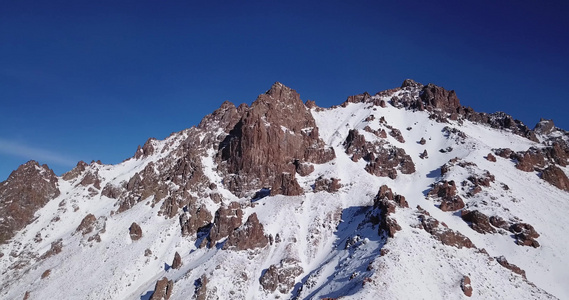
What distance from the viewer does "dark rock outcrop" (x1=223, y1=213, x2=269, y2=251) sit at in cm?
9588

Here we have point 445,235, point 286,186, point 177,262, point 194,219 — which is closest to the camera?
point 445,235

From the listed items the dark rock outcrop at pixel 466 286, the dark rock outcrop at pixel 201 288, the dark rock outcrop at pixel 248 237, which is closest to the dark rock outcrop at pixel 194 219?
the dark rock outcrop at pixel 248 237

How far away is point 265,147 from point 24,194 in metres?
90.4

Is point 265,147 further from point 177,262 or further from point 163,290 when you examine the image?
point 163,290

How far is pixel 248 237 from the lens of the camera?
3819 inches

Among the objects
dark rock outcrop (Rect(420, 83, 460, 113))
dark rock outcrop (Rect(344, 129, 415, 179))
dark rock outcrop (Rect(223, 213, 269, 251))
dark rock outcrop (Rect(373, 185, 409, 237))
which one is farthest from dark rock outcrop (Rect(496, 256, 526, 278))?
dark rock outcrop (Rect(420, 83, 460, 113))

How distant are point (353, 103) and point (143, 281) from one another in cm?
12856

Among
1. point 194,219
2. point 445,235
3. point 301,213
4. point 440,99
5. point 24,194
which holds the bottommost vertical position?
point 445,235

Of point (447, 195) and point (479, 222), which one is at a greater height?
point (447, 195)

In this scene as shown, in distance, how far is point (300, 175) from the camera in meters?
126

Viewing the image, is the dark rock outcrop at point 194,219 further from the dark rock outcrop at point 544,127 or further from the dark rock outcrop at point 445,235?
the dark rock outcrop at point 544,127

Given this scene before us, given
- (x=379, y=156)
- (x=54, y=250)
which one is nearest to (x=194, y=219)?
(x=54, y=250)

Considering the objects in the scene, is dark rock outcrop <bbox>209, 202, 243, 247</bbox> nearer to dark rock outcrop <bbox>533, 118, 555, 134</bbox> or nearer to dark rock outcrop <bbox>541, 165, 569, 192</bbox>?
dark rock outcrop <bbox>541, 165, 569, 192</bbox>

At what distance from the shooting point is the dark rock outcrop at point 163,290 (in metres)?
85.2
